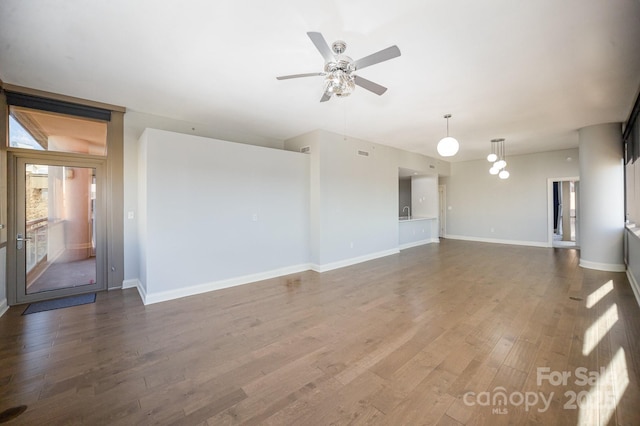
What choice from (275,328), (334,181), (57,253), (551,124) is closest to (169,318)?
(275,328)

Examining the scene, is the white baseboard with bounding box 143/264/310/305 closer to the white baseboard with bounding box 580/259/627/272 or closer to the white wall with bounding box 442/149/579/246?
the white baseboard with bounding box 580/259/627/272

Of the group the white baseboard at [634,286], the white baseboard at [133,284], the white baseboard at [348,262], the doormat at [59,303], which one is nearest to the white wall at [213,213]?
the white baseboard at [133,284]

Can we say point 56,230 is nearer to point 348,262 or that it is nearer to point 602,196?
point 348,262

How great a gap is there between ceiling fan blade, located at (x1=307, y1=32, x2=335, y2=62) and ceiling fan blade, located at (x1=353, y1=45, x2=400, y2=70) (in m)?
0.25

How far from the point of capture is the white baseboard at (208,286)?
12.7 feet

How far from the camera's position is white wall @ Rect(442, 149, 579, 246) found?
8031mm

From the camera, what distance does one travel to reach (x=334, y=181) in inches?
228

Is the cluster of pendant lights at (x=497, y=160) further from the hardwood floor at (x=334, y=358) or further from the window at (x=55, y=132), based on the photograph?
the window at (x=55, y=132)

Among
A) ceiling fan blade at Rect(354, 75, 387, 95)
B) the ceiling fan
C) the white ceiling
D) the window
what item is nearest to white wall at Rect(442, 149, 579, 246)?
the white ceiling

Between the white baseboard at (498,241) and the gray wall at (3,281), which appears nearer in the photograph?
the gray wall at (3,281)

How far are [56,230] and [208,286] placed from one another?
2508 mm

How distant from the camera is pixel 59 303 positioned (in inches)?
151

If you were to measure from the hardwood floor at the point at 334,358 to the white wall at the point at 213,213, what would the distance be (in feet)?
1.53

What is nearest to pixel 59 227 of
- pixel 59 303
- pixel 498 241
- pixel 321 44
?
pixel 59 303
